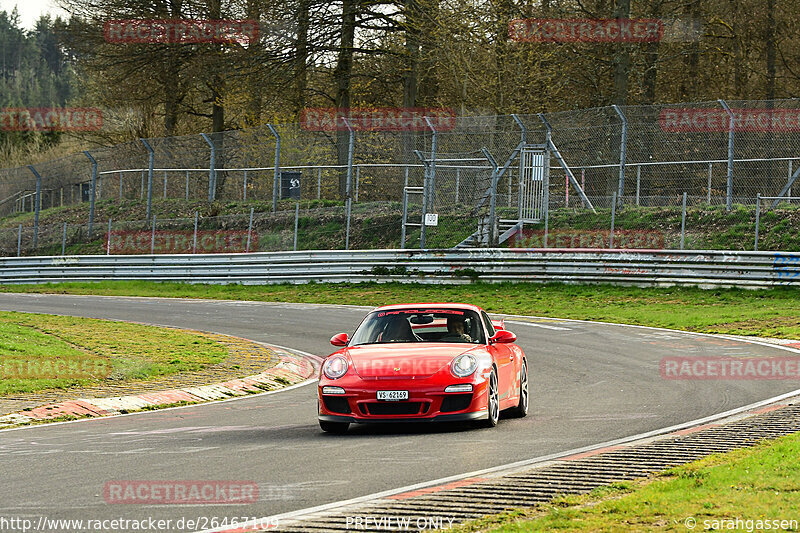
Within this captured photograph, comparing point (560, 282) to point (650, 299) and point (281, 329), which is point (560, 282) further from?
point (281, 329)

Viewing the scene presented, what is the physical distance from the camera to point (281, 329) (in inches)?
876

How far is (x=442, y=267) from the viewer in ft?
97.3

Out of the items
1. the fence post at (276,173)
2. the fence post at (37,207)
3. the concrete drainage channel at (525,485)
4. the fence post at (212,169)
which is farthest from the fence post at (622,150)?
the fence post at (37,207)

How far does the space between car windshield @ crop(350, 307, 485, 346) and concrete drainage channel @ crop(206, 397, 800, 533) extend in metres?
2.55

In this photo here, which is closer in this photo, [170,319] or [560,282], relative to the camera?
[170,319]

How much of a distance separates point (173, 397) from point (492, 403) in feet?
15.0

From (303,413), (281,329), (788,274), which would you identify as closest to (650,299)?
(788,274)

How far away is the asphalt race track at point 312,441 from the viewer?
7.13m

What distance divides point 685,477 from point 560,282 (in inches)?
854

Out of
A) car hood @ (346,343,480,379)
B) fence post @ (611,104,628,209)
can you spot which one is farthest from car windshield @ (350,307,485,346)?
fence post @ (611,104,628,209)

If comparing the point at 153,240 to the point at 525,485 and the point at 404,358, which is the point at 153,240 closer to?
the point at 404,358

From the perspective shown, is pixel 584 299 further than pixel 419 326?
Yes

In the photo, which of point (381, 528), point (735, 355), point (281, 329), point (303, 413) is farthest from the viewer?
point (281, 329)

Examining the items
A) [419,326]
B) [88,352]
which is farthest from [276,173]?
[419,326]
